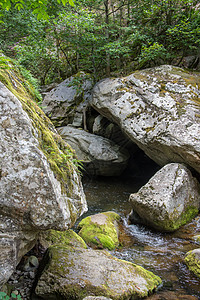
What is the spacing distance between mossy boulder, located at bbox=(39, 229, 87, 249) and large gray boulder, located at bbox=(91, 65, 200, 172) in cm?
455

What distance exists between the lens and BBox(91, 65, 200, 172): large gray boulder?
7.52 metres

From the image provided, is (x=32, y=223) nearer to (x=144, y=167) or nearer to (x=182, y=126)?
(x=182, y=126)

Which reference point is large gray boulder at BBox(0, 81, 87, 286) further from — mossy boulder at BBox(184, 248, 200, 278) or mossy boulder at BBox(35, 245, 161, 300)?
mossy boulder at BBox(184, 248, 200, 278)

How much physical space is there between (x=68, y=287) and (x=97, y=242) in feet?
8.19

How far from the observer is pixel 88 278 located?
3617 mm

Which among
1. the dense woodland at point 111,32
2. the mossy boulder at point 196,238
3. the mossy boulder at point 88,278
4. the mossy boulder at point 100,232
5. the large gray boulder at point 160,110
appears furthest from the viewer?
the dense woodland at point 111,32

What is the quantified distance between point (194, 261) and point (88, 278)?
261cm

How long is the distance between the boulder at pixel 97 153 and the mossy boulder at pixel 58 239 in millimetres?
6485

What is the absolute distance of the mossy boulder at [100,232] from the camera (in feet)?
19.2

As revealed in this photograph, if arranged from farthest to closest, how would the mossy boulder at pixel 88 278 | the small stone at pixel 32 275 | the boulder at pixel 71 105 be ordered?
the boulder at pixel 71 105 → the small stone at pixel 32 275 → the mossy boulder at pixel 88 278

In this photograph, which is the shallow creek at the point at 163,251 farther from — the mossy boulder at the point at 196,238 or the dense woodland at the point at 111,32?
the dense woodland at the point at 111,32

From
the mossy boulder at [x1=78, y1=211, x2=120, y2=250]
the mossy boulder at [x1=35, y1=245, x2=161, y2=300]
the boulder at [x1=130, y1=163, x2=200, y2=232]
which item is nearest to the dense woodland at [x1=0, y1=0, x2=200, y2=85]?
the boulder at [x1=130, y1=163, x2=200, y2=232]

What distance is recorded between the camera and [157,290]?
413 cm

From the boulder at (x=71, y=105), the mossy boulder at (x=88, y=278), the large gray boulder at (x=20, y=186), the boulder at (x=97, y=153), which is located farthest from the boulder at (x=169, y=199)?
the boulder at (x=71, y=105)
